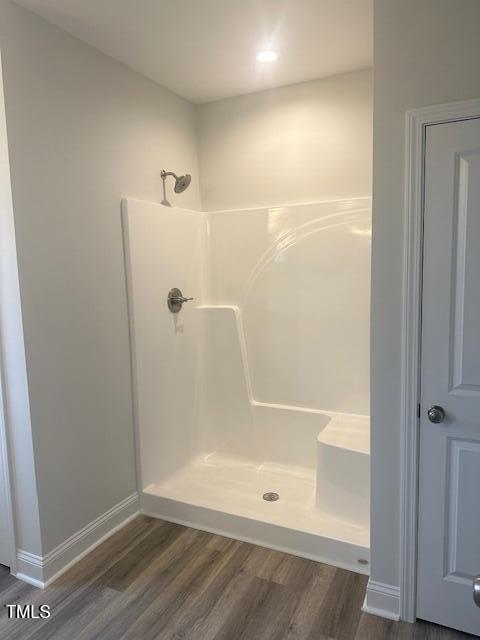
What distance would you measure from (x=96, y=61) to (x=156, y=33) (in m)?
0.38

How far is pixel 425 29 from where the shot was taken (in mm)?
1579

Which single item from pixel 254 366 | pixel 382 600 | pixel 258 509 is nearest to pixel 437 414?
pixel 382 600

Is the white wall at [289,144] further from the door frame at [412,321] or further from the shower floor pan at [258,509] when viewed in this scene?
the shower floor pan at [258,509]

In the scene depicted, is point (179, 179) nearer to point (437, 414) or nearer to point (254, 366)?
point (254, 366)

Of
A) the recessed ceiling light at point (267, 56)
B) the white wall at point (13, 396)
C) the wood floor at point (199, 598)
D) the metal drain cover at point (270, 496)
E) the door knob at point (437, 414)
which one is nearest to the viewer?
the door knob at point (437, 414)

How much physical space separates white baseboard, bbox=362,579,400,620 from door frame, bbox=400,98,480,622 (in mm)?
25

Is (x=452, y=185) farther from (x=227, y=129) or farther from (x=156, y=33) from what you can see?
(x=227, y=129)

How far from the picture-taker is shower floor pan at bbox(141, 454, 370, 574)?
7.30 ft

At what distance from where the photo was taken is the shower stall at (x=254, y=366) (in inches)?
97.7

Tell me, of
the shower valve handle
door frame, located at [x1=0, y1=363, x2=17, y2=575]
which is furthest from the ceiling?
door frame, located at [x1=0, y1=363, x2=17, y2=575]

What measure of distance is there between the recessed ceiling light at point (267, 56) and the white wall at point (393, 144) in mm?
893

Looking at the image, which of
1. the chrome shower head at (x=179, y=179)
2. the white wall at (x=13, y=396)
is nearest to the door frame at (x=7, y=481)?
the white wall at (x=13, y=396)

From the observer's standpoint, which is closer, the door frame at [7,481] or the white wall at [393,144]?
the white wall at [393,144]

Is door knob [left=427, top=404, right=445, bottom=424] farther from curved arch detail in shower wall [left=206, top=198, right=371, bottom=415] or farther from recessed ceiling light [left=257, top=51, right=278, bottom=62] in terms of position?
recessed ceiling light [left=257, top=51, right=278, bottom=62]
